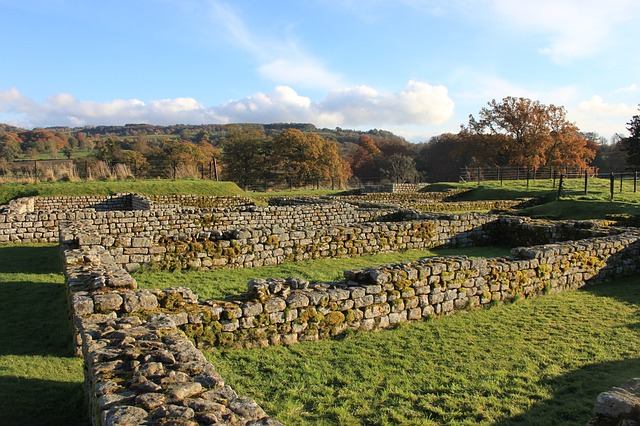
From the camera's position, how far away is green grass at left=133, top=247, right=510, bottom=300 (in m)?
9.28

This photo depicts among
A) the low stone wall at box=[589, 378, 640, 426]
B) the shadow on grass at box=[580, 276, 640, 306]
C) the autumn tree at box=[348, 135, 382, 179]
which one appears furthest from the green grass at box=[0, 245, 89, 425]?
the autumn tree at box=[348, 135, 382, 179]

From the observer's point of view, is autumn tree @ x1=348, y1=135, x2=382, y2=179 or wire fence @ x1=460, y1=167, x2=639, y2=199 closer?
wire fence @ x1=460, y1=167, x2=639, y2=199

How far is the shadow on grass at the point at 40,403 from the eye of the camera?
4.53 metres

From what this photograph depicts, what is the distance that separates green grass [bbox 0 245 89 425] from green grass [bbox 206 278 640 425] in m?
1.69

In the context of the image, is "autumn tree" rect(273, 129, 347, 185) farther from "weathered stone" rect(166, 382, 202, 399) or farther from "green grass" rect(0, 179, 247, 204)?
"weathered stone" rect(166, 382, 202, 399)

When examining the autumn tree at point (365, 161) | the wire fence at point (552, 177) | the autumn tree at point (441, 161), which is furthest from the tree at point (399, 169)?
the wire fence at point (552, 177)

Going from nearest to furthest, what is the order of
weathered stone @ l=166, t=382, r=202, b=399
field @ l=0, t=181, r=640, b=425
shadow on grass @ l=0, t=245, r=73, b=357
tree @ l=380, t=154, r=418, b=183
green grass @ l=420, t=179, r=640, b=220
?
weathered stone @ l=166, t=382, r=202, b=399
field @ l=0, t=181, r=640, b=425
shadow on grass @ l=0, t=245, r=73, b=357
green grass @ l=420, t=179, r=640, b=220
tree @ l=380, t=154, r=418, b=183

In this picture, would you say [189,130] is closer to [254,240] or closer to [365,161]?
[365,161]

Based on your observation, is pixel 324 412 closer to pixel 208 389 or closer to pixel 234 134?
pixel 208 389

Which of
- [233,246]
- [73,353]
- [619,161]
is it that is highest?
[619,161]

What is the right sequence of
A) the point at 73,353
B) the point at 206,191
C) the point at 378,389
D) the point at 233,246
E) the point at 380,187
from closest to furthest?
1. the point at 378,389
2. the point at 73,353
3. the point at 233,246
4. the point at 206,191
5. the point at 380,187

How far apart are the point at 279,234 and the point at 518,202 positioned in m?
20.1

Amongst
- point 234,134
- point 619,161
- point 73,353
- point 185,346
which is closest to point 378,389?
point 185,346

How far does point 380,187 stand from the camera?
3628 centimetres
